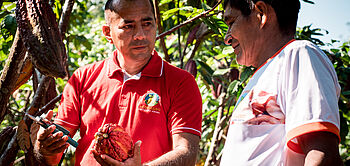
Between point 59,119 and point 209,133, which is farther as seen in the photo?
point 209,133

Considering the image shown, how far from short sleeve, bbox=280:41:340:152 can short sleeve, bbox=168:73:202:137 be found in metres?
0.61

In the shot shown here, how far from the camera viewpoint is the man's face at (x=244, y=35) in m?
1.15

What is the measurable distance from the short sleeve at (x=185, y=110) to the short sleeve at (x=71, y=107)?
0.40 m

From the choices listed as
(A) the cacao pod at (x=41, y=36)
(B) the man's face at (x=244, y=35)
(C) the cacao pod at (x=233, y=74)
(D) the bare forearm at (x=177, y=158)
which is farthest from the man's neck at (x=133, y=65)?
(C) the cacao pod at (x=233, y=74)

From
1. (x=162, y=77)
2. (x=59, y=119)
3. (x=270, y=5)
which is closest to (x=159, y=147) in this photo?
(x=162, y=77)

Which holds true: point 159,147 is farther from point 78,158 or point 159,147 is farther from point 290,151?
point 290,151

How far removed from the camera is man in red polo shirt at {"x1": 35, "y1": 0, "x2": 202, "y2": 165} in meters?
1.46

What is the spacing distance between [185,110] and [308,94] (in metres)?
0.69

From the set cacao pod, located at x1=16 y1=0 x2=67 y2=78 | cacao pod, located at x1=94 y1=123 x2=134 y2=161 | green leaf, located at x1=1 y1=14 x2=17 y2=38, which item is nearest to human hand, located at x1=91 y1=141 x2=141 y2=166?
cacao pod, located at x1=94 y1=123 x2=134 y2=161

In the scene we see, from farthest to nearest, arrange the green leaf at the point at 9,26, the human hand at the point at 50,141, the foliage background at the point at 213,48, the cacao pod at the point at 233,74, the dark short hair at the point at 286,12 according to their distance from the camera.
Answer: the cacao pod at the point at 233,74, the foliage background at the point at 213,48, the green leaf at the point at 9,26, the human hand at the point at 50,141, the dark short hair at the point at 286,12

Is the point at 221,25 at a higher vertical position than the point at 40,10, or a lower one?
lower

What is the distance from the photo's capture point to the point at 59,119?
1.59 meters

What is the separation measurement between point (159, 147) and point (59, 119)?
1.48 feet

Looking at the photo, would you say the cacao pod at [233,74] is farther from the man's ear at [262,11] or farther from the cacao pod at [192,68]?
the man's ear at [262,11]
